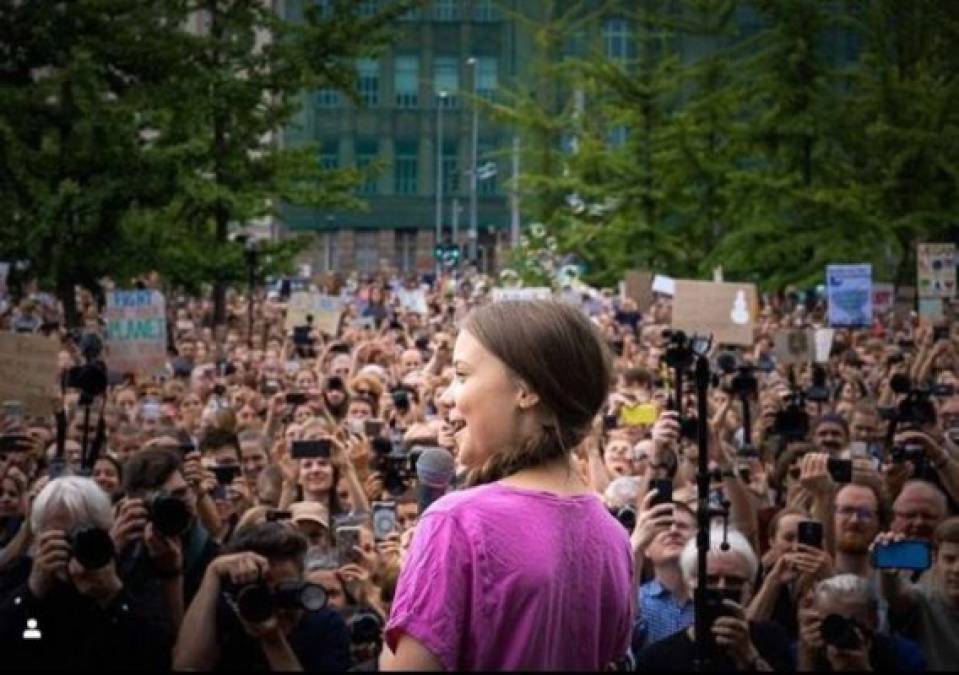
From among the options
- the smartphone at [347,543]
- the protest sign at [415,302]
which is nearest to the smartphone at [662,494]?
the smartphone at [347,543]

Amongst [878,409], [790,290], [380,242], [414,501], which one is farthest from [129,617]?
[380,242]

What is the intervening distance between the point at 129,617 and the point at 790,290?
3650 cm

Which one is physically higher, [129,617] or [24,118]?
[24,118]

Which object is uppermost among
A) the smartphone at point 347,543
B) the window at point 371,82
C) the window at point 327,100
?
the window at point 371,82

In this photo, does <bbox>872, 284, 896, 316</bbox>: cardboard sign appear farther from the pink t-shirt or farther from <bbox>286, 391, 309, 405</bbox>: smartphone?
the pink t-shirt

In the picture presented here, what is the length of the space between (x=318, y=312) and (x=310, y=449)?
58.3 ft

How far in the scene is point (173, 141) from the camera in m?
33.7

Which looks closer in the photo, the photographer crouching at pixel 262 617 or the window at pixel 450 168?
the photographer crouching at pixel 262 617

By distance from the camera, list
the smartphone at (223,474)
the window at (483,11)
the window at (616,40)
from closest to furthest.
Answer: the smartphone at (223,474)
the window at (616,40)
the window at (483,11)

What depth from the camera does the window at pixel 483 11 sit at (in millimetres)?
119062

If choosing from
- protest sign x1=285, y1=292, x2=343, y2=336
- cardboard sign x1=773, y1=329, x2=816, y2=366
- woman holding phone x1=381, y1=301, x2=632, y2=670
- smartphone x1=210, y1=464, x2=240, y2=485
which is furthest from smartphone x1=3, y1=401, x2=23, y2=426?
protest sign x1=285, y1=292, x2=343, y2=336

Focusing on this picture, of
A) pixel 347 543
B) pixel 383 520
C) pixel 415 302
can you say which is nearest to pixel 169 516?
pixel 347 543

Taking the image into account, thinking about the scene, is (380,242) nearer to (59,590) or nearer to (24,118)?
(24,118)

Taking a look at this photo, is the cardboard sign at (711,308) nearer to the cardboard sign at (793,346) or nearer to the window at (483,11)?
the cardboard sign at (793,346)
